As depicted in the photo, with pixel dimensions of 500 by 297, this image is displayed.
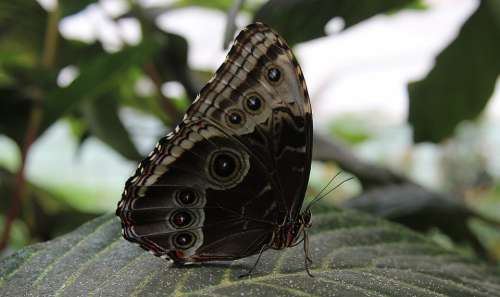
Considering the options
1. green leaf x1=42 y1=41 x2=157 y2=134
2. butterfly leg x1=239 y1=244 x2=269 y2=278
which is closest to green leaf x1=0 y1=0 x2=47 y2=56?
green leaf x1=42 y1=41 x2=157 y2=134

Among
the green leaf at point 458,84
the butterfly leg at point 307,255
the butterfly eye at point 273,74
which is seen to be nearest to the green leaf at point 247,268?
the butterfly leg at point 307,255

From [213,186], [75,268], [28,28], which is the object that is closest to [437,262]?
[213,186]

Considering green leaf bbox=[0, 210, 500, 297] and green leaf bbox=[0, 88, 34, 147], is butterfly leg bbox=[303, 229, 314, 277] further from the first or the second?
green leaf bbox=[0, 88, 34, 147]

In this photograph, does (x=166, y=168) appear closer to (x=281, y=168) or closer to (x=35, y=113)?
(x=281, y=168)

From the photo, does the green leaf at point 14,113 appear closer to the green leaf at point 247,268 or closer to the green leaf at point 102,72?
the green leaf at point 102,72

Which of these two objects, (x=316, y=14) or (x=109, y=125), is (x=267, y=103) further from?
(x=109, y=125)

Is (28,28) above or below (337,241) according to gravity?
above
